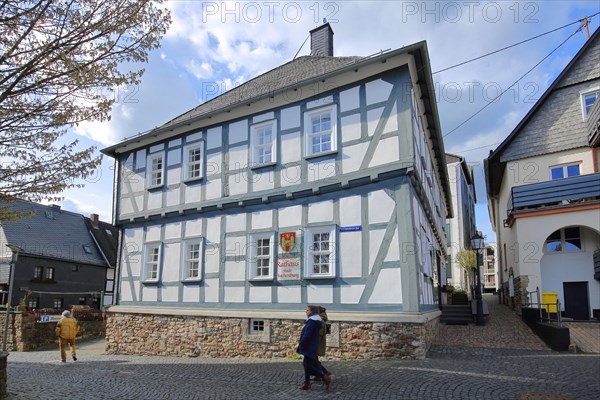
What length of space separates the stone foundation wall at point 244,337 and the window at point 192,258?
1.36 metres

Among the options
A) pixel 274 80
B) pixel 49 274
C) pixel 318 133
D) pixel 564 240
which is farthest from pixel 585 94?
pixel 49 274

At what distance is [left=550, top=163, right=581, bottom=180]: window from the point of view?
1925 cm

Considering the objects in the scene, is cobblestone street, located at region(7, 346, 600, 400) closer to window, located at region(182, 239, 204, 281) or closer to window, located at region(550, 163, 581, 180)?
window, located at region(182, 239, 204, 281)

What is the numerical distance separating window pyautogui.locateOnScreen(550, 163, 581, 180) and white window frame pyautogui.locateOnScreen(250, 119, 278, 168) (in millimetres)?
12842

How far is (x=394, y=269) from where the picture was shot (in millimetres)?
10969

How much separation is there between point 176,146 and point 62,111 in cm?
876

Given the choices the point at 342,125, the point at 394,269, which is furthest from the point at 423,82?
the point at 394,269

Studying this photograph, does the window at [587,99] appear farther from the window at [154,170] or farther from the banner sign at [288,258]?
the window at [154,170]

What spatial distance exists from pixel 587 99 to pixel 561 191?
582 cm

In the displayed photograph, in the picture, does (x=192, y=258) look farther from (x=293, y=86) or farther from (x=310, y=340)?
(x=310, y=340)

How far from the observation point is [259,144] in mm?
14211

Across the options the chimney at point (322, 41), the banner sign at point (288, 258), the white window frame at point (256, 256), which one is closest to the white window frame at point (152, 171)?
the white window frame at point (256, 256)

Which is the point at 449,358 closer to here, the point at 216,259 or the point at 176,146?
the point at 216,259

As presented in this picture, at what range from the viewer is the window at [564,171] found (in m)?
19.2
